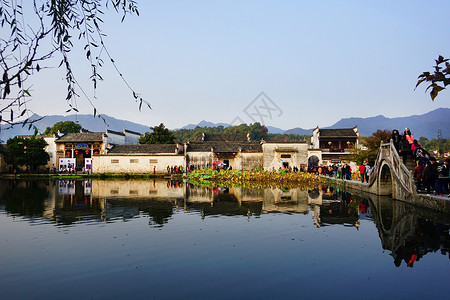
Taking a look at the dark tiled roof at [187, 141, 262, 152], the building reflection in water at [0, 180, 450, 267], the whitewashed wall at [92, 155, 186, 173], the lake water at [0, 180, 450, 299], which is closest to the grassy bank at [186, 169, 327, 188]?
the whitewashed wall at [92, 155, 186, 173]

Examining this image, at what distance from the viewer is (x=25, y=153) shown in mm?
42656

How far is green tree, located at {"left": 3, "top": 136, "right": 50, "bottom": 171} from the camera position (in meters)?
42.2

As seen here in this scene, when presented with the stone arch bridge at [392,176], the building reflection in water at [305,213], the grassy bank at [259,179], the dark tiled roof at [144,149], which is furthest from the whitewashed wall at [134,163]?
the stone arch bridge at [392,176]

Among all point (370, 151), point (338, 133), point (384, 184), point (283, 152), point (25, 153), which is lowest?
point (384, 184)

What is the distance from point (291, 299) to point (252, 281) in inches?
37.3

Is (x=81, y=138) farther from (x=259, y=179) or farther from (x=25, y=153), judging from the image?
(x=259, y=179)

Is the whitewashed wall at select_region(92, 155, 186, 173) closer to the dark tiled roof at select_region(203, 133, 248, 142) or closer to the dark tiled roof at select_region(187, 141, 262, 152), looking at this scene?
the dark tiled roof at select_region(187, 141, 262, 152)

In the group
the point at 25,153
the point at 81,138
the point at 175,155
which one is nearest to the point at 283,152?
the point at 175,155

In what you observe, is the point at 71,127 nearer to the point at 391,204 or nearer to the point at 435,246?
the point at 391,204

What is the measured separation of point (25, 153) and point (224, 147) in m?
25.9

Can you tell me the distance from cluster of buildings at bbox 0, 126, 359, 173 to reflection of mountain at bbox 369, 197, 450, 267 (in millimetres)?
30360

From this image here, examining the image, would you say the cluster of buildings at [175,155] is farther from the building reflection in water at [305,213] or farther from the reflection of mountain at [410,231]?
the reflection of mountain at [410,231]

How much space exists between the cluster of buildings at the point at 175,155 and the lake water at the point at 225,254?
30241mm

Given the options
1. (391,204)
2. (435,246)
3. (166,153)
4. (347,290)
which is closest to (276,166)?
(166,153)
